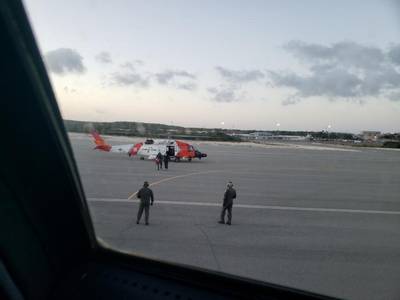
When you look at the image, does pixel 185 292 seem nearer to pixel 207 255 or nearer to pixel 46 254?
pixel 46 254

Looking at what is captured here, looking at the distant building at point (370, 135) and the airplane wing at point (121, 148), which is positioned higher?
the distant building at point (370, 135)

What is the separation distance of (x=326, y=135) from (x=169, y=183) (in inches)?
276

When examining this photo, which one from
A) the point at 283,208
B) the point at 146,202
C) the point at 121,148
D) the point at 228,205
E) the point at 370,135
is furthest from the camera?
the point at 121,148

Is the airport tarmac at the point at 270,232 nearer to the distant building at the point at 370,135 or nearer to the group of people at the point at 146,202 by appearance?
the group of people at the point at 146,202

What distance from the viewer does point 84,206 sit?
182 centimetres

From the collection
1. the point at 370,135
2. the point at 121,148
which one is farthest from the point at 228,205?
the point at 121,148

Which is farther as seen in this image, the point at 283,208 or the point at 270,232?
the point at 283,208

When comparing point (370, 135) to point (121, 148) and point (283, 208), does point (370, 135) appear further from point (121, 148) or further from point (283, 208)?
point (121, 148)

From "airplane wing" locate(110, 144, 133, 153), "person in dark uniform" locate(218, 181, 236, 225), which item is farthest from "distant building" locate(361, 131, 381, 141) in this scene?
"airplane wing" locate(110, 144, 133, 153)

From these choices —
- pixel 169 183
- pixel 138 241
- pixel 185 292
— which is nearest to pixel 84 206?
pixel 185 292

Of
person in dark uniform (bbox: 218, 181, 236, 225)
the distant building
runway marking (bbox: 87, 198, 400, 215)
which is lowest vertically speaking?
runway marking (bbox: 87, 198, 400, 215)

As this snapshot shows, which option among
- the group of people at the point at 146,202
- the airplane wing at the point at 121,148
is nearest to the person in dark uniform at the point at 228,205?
the group of people at the point at 146,202

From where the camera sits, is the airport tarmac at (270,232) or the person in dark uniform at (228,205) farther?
the person in dark uniform at (228,205)

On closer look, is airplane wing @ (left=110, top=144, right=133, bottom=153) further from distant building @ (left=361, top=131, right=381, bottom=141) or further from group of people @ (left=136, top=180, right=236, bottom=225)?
distant building @ (left=361, top=131, right=381, bottom=141)
